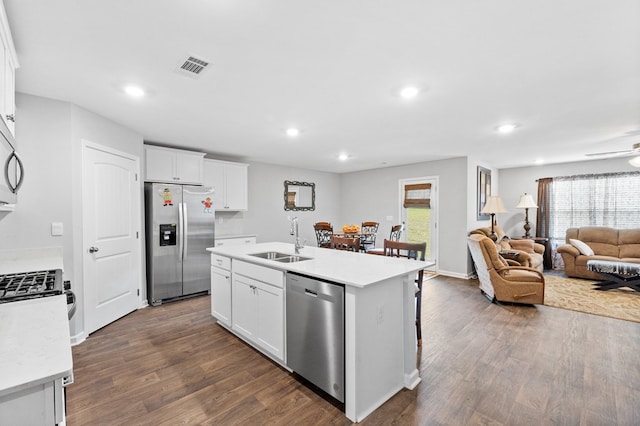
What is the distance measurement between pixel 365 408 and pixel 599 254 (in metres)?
6.42

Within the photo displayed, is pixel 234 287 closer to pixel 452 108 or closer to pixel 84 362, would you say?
pixel 84 362

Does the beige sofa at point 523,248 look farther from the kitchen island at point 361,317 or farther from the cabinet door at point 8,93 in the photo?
the cabinet door at point 8,93

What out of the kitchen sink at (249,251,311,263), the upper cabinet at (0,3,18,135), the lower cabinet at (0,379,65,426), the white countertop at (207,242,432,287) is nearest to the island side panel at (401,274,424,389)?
the white countertop at (207,242,432,287)

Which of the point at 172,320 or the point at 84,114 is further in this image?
the point at 172,320

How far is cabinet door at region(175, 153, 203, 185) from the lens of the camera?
445 centimetres

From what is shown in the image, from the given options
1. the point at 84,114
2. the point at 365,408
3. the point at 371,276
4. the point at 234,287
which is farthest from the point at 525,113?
the point at 84,114

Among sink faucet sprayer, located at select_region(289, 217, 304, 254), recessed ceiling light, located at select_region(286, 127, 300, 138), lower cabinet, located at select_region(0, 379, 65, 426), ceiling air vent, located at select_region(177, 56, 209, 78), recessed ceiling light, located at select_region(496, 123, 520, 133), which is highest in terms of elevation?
ceiling air vent, located at select_region(177, 56, 209, 78)

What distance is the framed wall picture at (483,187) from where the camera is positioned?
6.03m

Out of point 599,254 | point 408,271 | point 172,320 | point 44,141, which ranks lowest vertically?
point 172,320

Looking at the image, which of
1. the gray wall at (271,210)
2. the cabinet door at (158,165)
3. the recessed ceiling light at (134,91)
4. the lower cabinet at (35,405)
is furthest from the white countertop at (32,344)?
the gray wall at (271,210)

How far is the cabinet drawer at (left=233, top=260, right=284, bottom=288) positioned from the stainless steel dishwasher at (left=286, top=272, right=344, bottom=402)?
131 mm

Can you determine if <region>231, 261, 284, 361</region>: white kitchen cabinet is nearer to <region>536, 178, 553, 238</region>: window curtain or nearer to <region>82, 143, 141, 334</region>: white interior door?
<region>82, 143, 141, 334</region>: white interior door

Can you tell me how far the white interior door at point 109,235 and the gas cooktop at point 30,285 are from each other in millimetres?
1216

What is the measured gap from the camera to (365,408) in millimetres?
1857
